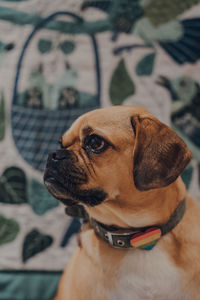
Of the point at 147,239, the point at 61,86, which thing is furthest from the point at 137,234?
the point at 61,86

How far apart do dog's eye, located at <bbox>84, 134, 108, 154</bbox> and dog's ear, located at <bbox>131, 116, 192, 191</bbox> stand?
89mm

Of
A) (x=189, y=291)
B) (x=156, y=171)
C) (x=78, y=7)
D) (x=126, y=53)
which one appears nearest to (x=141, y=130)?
(x=156, y=171)

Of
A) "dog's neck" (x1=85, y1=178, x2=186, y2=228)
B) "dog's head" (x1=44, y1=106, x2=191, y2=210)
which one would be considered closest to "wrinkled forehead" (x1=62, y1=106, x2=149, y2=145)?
"dog's head" (x1=44, y1=106, x2=191, y2=210)

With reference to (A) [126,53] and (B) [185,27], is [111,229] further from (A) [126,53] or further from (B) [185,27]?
(B) [185,27]

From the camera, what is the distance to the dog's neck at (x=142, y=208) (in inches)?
36.2

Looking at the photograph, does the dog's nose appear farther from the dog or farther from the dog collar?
the dog collar

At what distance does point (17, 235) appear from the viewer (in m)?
1.56

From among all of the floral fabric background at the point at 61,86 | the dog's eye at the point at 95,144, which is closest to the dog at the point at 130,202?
the dog's eye at the point at 95,144

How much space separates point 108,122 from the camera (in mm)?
909

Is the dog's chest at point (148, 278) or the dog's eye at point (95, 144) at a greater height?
the dog's eye at point (95, 144)

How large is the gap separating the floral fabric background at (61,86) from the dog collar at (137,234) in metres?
0.59

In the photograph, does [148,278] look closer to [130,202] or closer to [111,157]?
[130,202]

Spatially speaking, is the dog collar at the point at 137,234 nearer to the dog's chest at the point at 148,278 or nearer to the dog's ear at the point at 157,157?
the dog's chest at the point at 148,278

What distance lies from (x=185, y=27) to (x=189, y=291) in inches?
45.0
